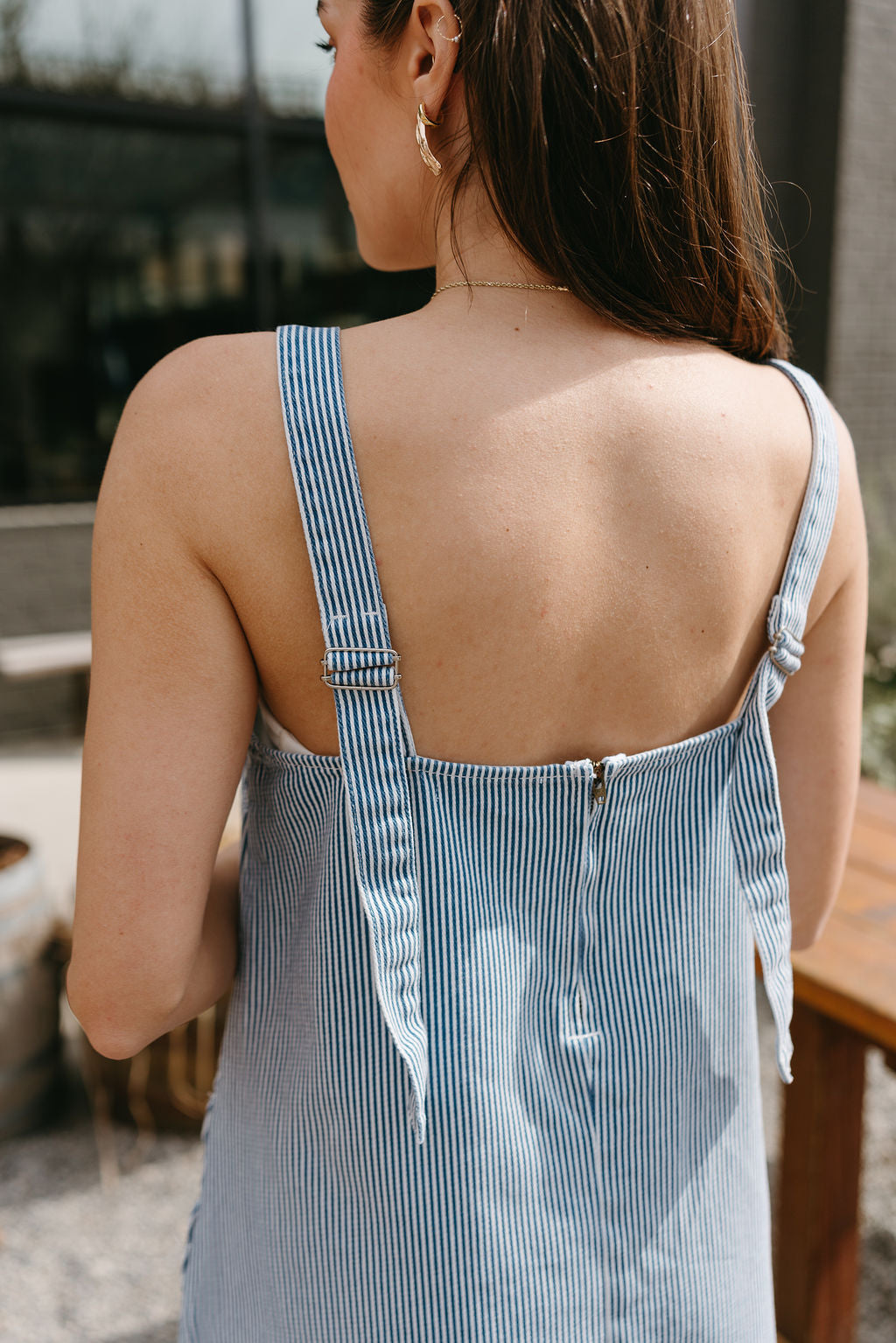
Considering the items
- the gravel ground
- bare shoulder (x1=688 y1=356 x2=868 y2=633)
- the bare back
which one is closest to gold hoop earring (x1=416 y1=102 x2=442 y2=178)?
the bare back

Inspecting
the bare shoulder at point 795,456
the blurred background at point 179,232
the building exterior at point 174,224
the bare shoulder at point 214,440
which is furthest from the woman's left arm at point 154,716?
the building exterior at point 174,224

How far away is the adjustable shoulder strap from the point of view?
822 millimetres

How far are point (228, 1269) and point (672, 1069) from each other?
0.41 meters

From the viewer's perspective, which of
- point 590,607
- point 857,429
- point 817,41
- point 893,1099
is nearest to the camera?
point 590,607

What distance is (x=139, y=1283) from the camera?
230 cm

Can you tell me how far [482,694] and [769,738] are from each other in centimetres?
29

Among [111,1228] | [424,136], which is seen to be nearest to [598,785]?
[424,136]

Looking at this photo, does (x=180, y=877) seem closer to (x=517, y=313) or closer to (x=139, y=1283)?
(x=517, y=313)

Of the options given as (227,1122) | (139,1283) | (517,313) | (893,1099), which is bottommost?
(893,1099)

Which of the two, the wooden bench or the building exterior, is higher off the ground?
the building exterior

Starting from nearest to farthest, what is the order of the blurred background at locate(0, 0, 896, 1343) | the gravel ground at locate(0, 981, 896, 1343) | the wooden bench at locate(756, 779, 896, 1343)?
the wooden bench at locate(756, 779, 896, 1343) → the gravel ground at locate(0, 981, 896, 1343) → the blurred background at locate(0, 0, 896, 1343)

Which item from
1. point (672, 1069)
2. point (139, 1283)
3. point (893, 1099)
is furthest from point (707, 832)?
point (893, 1099)

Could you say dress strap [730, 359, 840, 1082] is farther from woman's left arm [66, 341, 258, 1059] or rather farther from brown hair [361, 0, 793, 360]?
woman's left arm [66, 341, 258, 1059]

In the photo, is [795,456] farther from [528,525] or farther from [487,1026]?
[487,1026]
